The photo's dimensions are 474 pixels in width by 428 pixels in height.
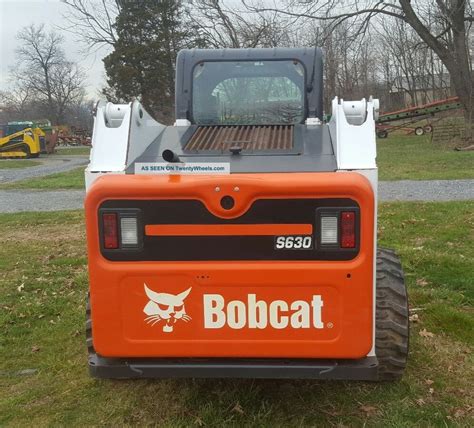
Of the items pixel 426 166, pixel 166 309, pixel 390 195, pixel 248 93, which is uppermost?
pixel 248 93

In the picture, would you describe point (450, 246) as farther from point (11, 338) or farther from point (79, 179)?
point (79, 179)

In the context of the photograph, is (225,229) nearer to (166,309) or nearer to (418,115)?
(166,309)

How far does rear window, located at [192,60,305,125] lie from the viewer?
438cm

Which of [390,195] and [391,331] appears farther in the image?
[390,195]

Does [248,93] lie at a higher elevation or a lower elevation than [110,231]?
higher

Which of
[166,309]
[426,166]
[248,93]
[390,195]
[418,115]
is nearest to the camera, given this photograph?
[166,309]

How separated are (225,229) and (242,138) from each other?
118cm

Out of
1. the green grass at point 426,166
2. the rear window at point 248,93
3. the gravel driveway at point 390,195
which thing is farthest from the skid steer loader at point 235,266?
the green grass at point 426,166

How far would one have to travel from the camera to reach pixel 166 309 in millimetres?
2758

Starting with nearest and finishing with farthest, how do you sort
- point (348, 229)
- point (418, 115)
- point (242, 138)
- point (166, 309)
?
1. point (348, 229)
2. point (166, 309)
3. point (242, 138)
4. point (418, 115)

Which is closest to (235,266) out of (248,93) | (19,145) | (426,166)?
(248,93)

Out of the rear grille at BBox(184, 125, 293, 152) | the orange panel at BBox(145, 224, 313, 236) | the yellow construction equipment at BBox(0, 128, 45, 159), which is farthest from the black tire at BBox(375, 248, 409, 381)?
the yellow construction equipment at BBox(0, 128, 45, 159)

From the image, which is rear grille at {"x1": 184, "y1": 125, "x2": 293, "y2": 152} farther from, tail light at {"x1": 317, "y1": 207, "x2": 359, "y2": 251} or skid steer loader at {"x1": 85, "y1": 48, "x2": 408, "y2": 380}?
tail light at {"x1": 317, "y1": 207, "x2": 359, "y2": 251}

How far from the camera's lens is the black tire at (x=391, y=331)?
3.10 m
